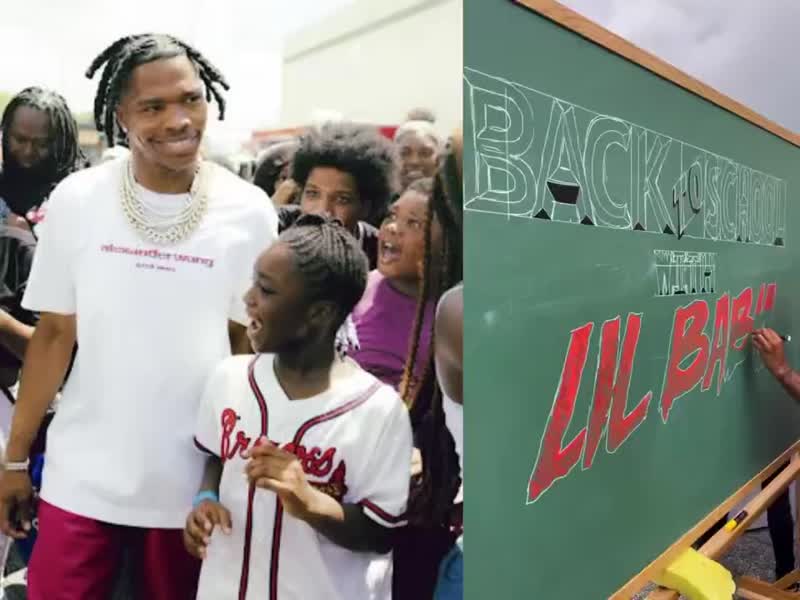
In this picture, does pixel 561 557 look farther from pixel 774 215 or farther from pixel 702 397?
pixel 774 215

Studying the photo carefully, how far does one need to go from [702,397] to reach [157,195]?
5.21ft

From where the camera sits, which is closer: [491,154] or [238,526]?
[238,526]

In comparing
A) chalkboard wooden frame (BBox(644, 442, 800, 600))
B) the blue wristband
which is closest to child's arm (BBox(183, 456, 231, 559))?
the blue wristband

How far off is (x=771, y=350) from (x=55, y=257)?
86.8 inches

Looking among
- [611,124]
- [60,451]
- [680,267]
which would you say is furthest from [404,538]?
[680,267]

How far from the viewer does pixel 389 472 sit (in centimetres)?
99

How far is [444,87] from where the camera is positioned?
1.01 m

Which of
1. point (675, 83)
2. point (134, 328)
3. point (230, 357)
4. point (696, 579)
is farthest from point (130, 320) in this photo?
point (696, 579)

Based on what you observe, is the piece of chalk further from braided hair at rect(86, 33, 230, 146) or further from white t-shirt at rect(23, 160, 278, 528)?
braided hair at rect(86, 33, 230, 146)

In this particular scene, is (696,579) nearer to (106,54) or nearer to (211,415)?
(211,415)

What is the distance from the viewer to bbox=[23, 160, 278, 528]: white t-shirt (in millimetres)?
856

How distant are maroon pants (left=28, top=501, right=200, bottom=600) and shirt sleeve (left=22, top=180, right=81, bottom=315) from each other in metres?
0.24

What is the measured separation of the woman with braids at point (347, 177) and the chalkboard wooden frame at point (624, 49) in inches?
16.0

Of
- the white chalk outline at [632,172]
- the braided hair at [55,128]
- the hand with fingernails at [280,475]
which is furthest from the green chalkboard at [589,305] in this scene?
the braided hair at [55,128]
